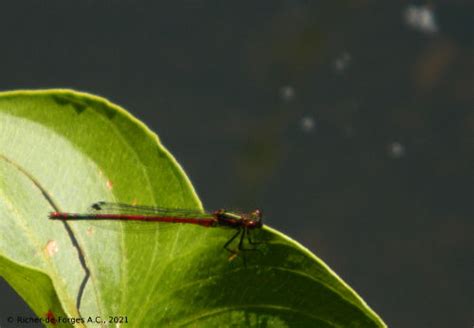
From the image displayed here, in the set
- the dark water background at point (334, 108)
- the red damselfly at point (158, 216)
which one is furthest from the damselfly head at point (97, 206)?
the dark water background at point (334, 108)

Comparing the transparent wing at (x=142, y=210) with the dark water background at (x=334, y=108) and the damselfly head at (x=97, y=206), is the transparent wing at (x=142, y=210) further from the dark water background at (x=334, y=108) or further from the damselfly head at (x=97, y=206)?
the dark water background at (x=334, y=108)

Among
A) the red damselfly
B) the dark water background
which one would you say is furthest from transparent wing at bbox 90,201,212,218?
the dark water background

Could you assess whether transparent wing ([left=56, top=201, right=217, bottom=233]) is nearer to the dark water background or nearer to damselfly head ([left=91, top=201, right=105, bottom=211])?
damselfly head ([left=91, top=201, right=105, bottom=211])

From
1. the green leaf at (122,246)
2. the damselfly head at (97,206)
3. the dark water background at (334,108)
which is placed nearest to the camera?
the green leaf at (122,246)

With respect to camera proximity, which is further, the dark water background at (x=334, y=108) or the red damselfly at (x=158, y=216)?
the dark water background at (x=334, y=108)

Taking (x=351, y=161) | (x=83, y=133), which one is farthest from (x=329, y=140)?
(x=83, y=133)

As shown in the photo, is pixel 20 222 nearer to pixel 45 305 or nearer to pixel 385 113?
pixel 45 305
